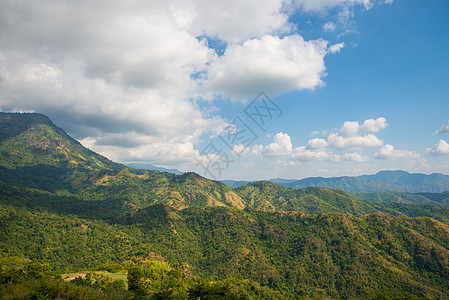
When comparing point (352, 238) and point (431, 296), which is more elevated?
point (352, 238)

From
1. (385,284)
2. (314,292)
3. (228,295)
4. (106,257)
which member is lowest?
(314,292)

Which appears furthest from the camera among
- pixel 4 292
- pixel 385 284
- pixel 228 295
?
pixel 385 284

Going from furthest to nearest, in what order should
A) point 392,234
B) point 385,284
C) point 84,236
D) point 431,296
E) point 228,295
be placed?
point 392,234
point 84,236
point 385,284
point 431,296
point 228,295

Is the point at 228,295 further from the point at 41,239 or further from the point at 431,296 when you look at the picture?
the point at 41,239

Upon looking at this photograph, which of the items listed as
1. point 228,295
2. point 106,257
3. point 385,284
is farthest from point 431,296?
point 106,257

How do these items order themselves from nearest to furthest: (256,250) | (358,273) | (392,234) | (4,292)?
(4,292)
(358,273)
(392,234)
(256,250)

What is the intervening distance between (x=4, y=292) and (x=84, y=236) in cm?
15390

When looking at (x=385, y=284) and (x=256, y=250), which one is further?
(x=256, y=250)

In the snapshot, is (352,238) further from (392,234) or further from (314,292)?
(314,292)

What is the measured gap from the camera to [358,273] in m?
136

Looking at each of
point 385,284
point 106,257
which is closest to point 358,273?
point 385,284

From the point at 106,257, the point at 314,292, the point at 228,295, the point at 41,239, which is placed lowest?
the point at 314,292

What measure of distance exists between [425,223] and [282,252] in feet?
374

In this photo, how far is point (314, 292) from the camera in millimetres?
131375
